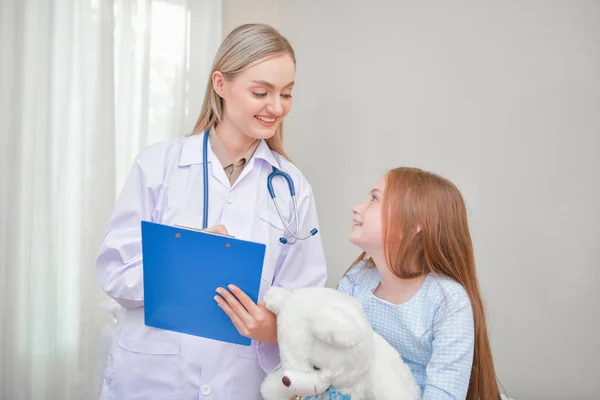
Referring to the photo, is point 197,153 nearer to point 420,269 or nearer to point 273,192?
point 273,192

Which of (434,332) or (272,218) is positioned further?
(272,218)

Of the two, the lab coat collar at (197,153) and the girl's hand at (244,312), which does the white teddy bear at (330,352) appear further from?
the lab coat collar at (197,153)

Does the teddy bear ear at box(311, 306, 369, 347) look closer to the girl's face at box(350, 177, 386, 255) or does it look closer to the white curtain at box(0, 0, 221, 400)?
the girl's face at box(350, 177, 386, 255)

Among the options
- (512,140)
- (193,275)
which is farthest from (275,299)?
(512,140)

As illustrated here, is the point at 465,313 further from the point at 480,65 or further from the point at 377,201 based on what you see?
the point at 480,65

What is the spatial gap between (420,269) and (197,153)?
24.8 inches

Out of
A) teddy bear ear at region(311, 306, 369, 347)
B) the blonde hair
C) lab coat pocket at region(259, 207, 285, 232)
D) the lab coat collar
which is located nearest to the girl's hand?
teddy bear ear at region(311, 306, 369, 347)

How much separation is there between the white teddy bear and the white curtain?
1252 millimetres


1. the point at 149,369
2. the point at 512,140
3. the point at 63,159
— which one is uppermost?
the point at 512,140

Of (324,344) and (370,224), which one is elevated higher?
(370,224)

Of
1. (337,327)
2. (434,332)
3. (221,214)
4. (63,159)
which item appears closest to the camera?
(337,327)

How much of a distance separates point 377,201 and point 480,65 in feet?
2.99

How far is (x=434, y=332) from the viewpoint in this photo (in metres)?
1.19

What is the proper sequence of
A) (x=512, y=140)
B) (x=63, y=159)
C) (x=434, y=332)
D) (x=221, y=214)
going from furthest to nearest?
(x=63, y=159)
(x=512, y=140)
(x=221, y=214)
(x=434, y=332)
